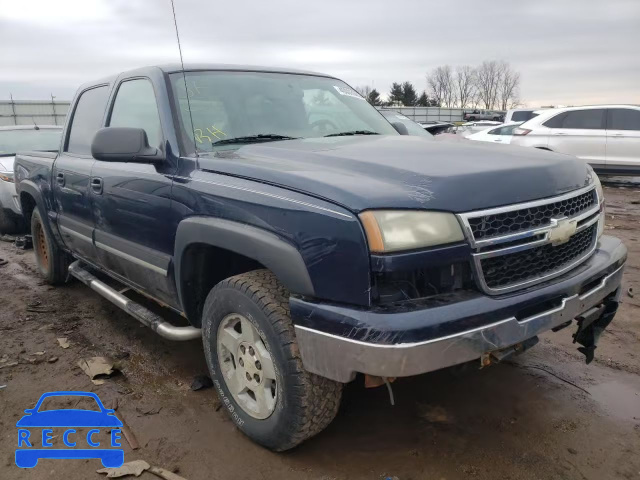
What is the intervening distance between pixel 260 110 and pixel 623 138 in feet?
33.4

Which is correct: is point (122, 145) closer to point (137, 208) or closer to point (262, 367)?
point (137, 208)

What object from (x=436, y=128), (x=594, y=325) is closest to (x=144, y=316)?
(x=594, y=325)

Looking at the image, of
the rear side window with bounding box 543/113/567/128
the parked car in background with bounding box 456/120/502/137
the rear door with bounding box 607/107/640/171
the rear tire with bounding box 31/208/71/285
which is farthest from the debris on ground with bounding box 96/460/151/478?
the parked car in background with bounding box 456/120/502/137

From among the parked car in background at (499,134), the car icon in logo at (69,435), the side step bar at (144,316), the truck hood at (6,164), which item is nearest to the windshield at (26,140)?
the truck hood at (6,164)

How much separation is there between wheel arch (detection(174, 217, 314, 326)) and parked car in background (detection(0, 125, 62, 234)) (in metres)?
5.38

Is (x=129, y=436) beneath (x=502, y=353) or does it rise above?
beneath

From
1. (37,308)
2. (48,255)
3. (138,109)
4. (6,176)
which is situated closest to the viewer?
(138,109)

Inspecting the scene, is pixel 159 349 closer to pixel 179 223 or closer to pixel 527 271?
pixel 179 223

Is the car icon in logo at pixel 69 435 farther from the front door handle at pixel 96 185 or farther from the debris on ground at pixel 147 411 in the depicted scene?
the front door handle at pixel 96 185

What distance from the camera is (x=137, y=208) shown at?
3123mm

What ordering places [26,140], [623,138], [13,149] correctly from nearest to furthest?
1. [13,149]
2. [26,140]
3. [623,138]

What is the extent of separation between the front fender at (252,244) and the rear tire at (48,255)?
2810 mm

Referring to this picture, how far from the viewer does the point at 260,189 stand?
2.33 meters

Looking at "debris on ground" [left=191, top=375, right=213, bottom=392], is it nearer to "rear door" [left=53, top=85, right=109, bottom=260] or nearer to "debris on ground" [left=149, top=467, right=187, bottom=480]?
"debris on ground" [left=149, top=467, right=187, bottom=480]
